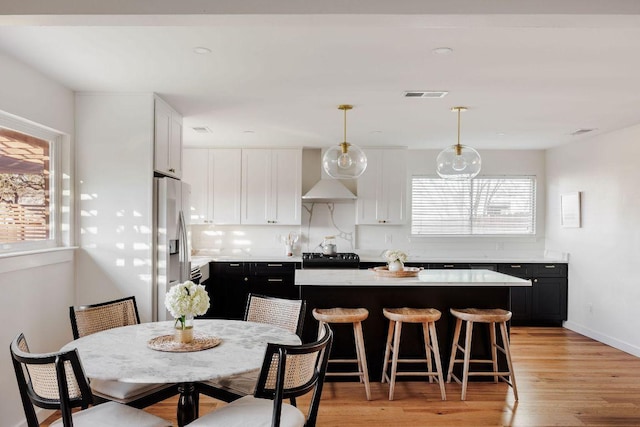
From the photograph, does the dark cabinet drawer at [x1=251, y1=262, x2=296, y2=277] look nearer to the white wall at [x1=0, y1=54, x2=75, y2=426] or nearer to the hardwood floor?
the hardwood floor

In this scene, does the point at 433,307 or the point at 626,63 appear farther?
the point at 433,307

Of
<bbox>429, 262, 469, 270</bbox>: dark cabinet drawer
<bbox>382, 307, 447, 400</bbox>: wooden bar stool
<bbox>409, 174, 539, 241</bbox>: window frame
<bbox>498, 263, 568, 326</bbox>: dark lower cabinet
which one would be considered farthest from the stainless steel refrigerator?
<bbox>498, 263, 568, 326</bbox>: dark lower cabinet

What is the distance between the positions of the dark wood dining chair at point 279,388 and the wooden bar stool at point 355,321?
1382 mm

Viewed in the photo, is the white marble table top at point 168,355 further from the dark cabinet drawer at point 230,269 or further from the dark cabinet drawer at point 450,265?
the dark cabinet drawer at point 450,265

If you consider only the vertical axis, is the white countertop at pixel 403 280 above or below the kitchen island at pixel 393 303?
above

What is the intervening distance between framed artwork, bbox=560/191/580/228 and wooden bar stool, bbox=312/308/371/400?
11.9 ft

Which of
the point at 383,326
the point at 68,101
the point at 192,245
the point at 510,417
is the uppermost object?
the point at 68,101

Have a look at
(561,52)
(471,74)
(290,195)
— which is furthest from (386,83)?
(290,195)

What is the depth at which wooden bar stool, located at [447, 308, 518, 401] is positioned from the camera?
3756mm

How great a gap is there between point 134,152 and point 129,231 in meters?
0.64

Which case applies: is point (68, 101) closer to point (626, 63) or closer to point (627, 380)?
point (626, 63)

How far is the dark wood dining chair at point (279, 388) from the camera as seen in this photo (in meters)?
1.99

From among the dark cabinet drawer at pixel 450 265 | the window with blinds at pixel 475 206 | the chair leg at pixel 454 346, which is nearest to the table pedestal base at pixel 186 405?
the chair leg at pixel 454 346

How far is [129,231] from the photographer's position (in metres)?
3.90
